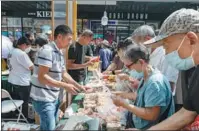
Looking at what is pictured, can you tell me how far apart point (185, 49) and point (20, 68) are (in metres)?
3.20

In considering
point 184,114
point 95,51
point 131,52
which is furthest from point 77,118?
Result: point 95,51

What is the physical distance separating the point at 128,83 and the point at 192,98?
4.50 ft

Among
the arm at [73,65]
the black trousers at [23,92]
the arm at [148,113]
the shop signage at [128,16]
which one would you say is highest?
the shop signage at [128,16]

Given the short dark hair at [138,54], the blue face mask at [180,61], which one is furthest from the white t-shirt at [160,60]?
the blue face mask at [180,61]

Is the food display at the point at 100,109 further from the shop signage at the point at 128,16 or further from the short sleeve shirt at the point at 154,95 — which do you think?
the shop signage at the point at 128,16

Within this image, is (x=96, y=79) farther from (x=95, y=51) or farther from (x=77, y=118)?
(x=95, y=51)


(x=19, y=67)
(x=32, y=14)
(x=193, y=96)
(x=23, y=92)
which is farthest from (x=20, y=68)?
(x=32, y=14)

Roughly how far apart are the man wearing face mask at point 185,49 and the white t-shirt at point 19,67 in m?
2.93

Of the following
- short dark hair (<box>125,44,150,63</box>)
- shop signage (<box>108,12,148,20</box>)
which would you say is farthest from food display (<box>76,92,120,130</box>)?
shop signage (<box>108,12,148,20</box>)

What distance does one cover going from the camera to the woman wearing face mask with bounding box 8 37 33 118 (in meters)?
4.13

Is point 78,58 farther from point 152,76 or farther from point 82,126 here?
point 82,126

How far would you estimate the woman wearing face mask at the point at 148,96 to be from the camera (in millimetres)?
1712

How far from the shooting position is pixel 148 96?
5.65 ft

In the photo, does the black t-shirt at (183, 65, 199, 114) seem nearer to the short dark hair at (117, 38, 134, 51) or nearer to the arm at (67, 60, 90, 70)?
the short dark hair at (117, 38, 134, 51)
